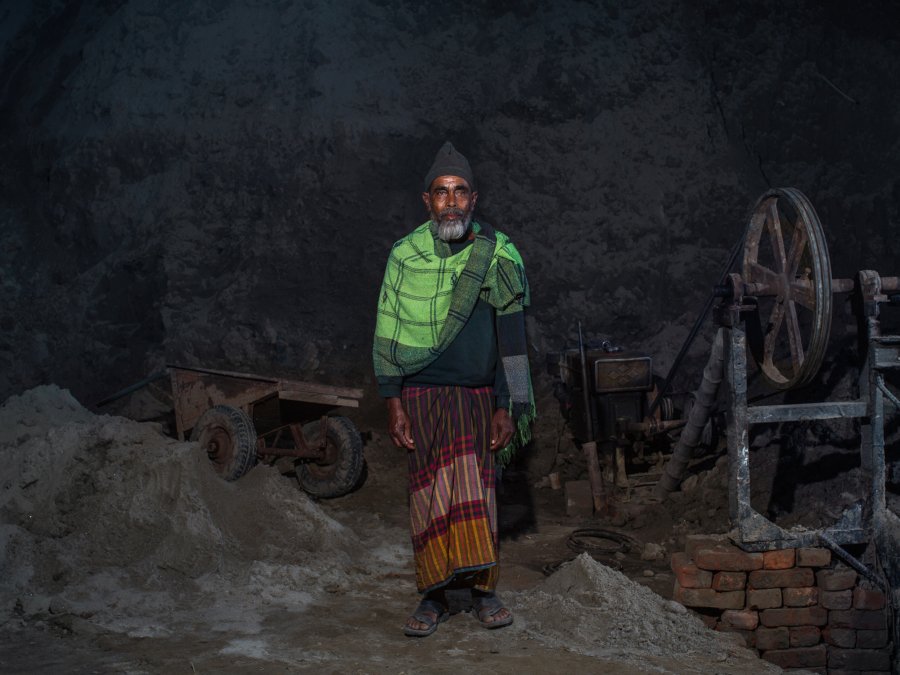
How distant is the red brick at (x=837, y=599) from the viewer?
5.07 meters

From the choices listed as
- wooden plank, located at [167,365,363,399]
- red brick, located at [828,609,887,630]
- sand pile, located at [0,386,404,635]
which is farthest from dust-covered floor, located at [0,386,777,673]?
wooden plank, located at [167,365,363,399]

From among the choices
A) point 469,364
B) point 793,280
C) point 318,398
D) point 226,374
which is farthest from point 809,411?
point 226,374

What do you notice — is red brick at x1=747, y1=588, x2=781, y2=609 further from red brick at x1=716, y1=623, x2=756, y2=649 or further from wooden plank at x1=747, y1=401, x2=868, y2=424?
wooden plank at x1=747, y1=401, x2=868, y2=424

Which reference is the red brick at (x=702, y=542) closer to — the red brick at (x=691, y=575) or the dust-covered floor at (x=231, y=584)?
the red brick at (x=691, y=575)

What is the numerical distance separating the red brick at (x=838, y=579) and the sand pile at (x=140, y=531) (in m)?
2.39

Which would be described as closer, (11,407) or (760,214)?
(760,214)

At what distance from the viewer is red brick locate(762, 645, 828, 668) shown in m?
5.06

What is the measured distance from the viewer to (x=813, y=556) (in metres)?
5.05

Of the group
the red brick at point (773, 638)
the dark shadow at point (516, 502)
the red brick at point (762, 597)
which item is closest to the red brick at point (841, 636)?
the red brick at point (773, 638)

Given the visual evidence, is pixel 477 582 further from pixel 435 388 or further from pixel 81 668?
pixel 81 668

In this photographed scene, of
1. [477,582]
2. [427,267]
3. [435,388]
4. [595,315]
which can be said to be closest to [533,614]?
[477,582]

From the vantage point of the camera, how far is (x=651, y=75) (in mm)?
8961

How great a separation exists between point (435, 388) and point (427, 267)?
52cm

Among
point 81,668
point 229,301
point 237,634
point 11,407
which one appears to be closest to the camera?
point 81,668
